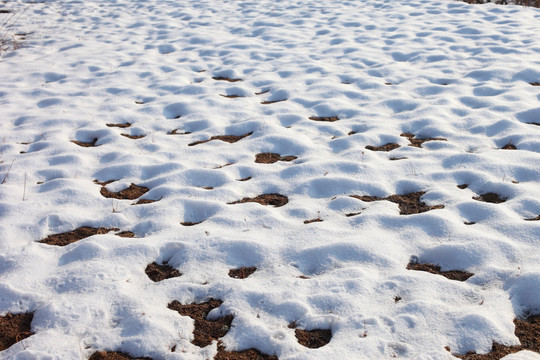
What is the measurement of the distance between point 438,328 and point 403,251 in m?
0.72

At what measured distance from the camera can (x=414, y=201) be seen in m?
3.73

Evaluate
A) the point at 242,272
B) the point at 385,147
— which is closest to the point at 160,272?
the point at 242,272

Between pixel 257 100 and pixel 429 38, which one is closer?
pixel 257 100

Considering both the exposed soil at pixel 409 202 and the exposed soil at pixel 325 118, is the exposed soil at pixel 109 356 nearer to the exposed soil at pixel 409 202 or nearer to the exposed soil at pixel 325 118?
the exposed soil at pixel 409 202

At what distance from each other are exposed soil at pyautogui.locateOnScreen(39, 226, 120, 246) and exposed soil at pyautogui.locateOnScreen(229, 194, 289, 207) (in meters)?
1.07

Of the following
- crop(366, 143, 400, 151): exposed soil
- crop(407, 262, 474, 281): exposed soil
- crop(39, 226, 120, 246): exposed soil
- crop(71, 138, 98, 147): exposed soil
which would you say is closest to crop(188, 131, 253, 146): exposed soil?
crop(71, 138, 98, 147): exposed soil

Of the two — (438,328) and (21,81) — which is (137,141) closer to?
(21,81)

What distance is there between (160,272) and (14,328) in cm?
90

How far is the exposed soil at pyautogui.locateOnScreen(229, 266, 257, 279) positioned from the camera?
3.03 meters

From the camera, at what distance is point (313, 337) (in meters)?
2.55

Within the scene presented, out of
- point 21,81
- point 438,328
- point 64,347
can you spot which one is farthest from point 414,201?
point 21,81

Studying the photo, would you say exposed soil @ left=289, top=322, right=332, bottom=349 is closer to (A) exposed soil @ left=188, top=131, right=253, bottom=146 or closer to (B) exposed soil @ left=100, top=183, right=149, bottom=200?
(B) exposed soil @ left=100, top=183, right=149, bottom=200

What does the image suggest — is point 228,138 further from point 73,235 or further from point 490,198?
point 490,198

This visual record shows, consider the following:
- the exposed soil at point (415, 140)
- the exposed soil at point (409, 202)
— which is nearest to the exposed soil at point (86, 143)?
the exposed soil at point (409, 202)
